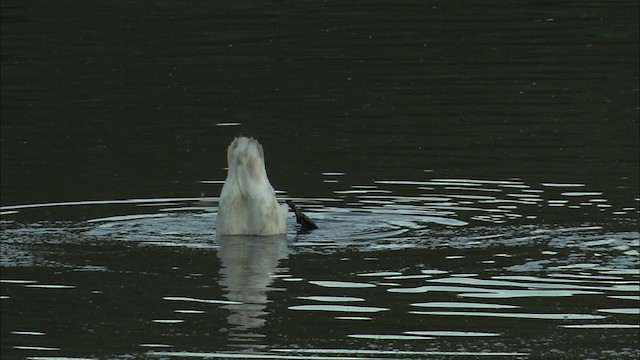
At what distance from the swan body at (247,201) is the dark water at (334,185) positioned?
17 cm

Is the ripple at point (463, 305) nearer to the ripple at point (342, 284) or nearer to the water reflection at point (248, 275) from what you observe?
the ripple at point (342, 284)

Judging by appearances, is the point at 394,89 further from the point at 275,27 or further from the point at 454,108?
the point at 275,27

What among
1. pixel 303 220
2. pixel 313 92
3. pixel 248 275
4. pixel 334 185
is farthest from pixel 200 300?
pixel 313 92

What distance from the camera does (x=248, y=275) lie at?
14914 millimetres

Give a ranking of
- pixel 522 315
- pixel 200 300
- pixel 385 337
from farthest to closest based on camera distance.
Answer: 1. pixel 200 300
2. pixel 522 315
3. pixel 385 337

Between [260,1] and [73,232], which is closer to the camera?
[73,232]

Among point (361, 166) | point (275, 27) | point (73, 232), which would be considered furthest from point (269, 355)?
point (275, 27)

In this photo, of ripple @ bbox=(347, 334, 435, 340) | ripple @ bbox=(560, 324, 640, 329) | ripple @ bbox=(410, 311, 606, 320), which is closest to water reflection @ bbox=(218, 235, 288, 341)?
ripple @ bbox=(347, 334, 435, 340)

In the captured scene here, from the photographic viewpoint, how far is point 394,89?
25.9 meters

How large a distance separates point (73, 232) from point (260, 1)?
20690mm

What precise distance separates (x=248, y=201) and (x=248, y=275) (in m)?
1.65

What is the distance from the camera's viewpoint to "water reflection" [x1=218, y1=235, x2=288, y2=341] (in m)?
13.3

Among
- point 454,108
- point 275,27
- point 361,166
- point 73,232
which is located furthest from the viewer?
point 275,27

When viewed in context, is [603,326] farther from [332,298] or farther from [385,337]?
[332,298]
